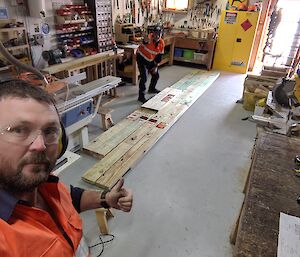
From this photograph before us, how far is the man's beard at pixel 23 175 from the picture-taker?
2.36 feet

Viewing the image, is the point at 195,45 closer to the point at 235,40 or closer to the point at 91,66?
the point at 235,40

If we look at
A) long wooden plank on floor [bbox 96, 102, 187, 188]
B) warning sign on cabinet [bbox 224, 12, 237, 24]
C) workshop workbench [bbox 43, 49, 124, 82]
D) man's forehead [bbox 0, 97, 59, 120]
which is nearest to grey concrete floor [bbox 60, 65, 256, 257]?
long wooden plank on floor [bbox 96, 102, 187, 188]

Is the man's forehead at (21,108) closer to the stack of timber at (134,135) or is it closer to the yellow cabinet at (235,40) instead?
the stack of timber at (134,135)

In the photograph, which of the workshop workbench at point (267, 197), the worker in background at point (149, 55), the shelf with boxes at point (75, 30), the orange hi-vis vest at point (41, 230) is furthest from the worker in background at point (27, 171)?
the worker in background at point (149, 55)

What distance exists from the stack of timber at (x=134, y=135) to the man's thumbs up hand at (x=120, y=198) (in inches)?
48.5

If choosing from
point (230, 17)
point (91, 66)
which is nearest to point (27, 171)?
point (91, 66)

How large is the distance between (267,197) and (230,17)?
5632mm

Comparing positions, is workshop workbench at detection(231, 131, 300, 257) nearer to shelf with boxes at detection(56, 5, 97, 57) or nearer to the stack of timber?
the stack of timber

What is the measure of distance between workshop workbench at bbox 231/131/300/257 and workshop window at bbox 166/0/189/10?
5835 millimetres

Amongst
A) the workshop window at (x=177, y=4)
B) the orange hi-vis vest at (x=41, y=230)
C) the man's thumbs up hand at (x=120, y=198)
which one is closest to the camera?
the orange hi-vis vest at (x=41, y=230)

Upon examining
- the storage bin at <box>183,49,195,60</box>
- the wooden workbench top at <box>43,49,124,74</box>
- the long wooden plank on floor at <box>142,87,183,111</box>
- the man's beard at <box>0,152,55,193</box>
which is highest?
the man's beard at <box>0,152,55,193</box>

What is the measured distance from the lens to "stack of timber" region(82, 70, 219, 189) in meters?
2.53

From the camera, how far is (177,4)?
21.6ft

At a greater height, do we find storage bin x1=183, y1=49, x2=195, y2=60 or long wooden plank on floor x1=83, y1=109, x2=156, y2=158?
storage bin x1=183, y1=49, x2=195, y2=60
